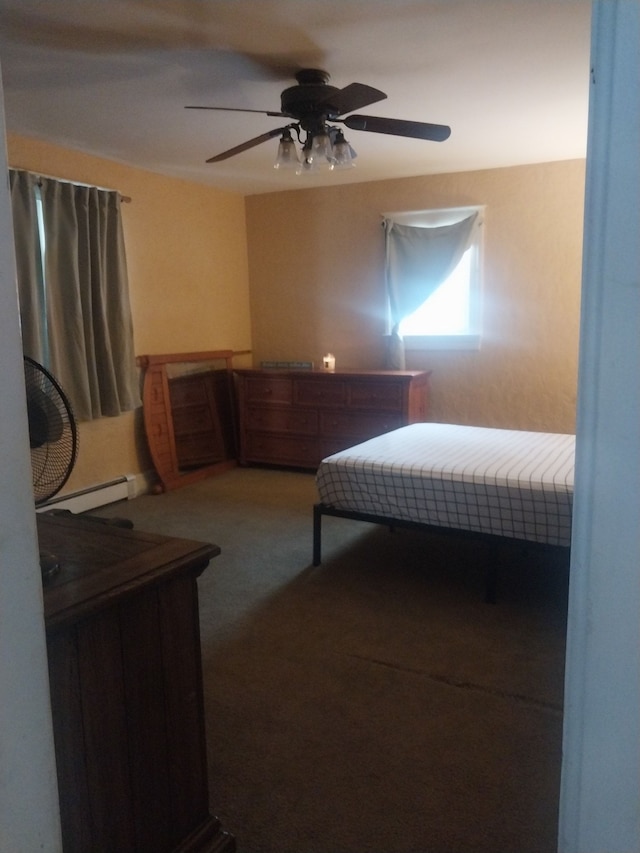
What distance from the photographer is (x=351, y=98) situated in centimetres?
246

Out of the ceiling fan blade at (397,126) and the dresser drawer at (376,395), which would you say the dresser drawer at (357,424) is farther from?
the ceiling fan blade at (397,126)

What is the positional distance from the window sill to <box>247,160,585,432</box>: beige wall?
0.06 metres

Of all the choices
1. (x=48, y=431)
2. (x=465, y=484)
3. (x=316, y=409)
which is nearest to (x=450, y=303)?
(x=316, y=409)

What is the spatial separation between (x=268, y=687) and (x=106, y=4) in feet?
8.02

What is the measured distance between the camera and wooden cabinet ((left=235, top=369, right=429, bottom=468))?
183 inches

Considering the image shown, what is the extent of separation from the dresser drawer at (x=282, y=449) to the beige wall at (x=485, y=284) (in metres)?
0.85

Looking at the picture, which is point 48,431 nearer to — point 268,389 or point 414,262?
point 268,389

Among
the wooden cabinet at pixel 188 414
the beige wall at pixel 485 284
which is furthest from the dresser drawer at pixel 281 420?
the beige wall at pixel 485 284

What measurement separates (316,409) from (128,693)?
3765mm

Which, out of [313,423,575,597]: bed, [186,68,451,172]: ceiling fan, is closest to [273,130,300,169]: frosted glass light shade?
[186,68,451,172]: ceiling fan

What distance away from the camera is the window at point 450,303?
4754 millimetres

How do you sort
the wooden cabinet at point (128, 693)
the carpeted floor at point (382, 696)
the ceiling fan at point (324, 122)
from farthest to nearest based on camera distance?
the ceiling fan at point (324, 122) → the carpeted floor at point (382, 696) → the wooden cabinet at point (128, 693)

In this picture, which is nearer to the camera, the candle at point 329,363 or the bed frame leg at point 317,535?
the bed frame leg at point 317,535

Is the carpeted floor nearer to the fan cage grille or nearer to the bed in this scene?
the bed
